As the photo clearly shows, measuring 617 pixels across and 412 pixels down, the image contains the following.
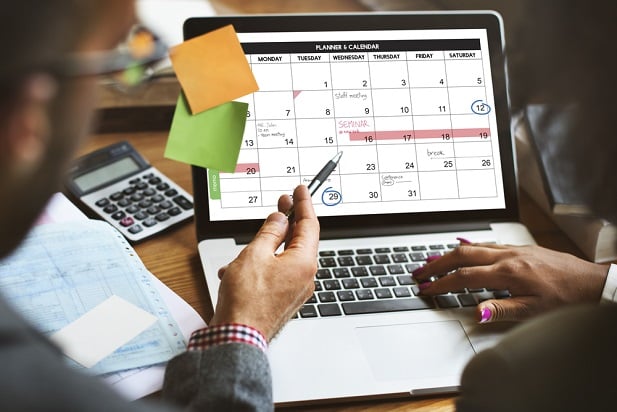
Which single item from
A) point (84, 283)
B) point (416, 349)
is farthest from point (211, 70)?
point (416, 349)

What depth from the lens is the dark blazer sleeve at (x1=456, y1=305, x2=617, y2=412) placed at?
0.62 meters

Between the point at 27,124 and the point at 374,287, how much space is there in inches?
22.2

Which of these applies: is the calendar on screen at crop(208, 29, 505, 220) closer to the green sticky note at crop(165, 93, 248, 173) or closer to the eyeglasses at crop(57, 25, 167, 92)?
the green sticky note at crop(165, 93, 248, 173)

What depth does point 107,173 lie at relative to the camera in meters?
1.10

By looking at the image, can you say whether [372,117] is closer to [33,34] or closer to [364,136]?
[364,136]

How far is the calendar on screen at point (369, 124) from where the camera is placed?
1.00 meters

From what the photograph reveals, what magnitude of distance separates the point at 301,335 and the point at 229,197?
0.22 m

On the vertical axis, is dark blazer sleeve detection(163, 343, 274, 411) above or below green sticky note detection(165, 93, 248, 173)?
below

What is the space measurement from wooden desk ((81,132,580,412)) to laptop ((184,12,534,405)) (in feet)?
0.10

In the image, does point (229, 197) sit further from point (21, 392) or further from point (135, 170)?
point (21, 392)

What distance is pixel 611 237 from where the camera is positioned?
1041mm

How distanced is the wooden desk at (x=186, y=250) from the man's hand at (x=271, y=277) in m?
0.11

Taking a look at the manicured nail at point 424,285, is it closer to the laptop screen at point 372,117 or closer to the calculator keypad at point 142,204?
the laptop screen at point 372,117

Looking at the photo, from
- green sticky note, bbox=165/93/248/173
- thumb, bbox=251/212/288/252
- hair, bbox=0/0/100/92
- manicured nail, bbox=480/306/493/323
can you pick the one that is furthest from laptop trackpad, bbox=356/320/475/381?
hair, bbox=0/0/100/92
